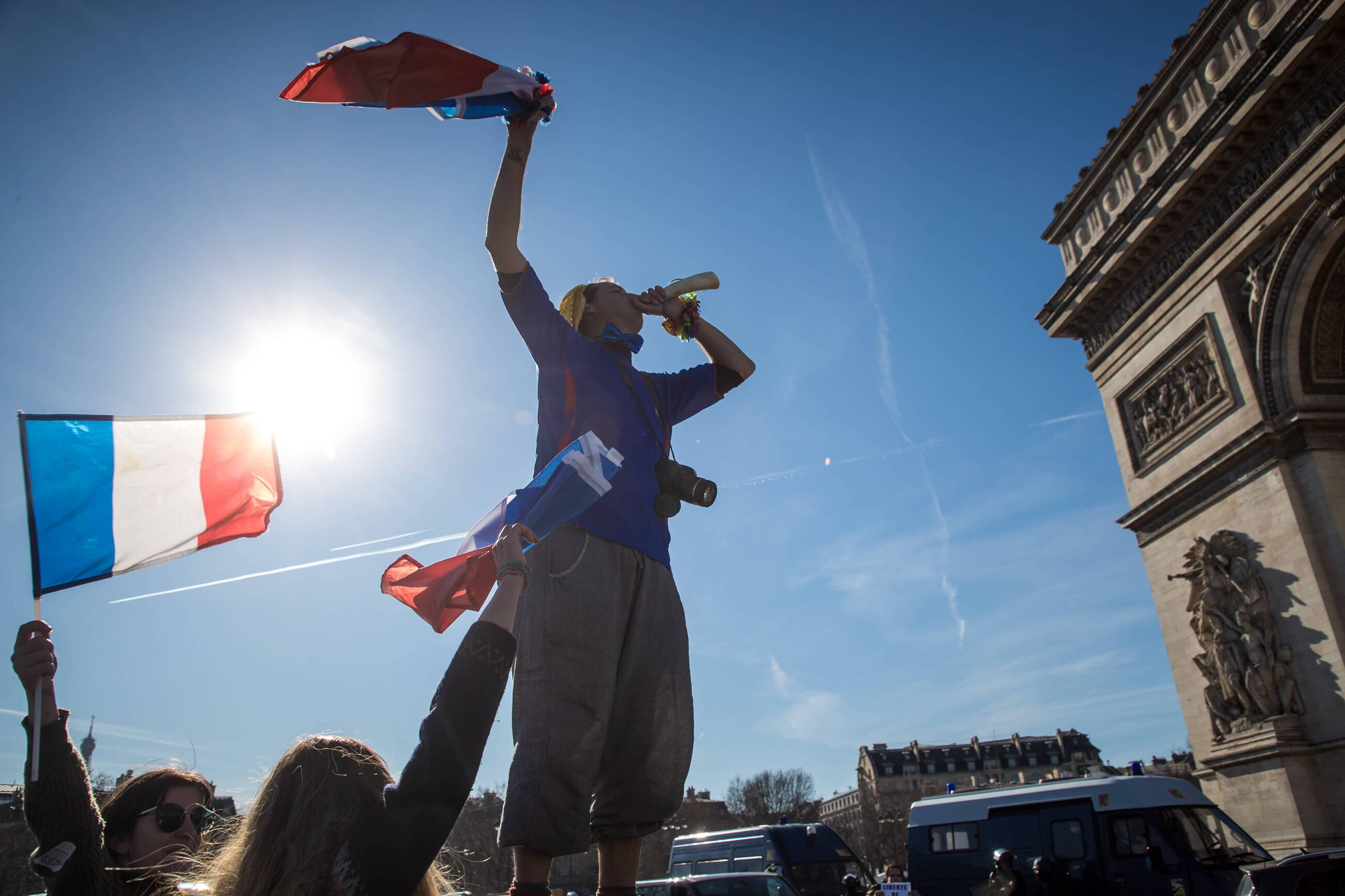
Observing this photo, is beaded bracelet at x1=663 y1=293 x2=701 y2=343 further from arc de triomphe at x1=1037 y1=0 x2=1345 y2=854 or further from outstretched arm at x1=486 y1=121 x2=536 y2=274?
arc de triomphe at x1=1037 y1=0 x2=1345 y2=854

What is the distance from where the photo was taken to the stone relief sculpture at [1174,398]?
13.9 m

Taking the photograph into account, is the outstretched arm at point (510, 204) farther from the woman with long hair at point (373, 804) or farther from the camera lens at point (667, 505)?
the woman with long hair at point (373, 804)

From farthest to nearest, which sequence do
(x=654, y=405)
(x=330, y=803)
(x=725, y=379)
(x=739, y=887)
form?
(x=739, y=887) < (x=725, y=379) < (x=654, y=405) < (x=330, y=803)

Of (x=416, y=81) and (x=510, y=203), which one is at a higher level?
(x=416, y=81)

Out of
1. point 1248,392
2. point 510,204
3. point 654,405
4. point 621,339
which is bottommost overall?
point 654,405

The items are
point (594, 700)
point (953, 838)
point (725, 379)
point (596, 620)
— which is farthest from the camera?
point (953, 838)

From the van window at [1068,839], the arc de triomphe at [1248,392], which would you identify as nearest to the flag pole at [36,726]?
the van window at [1068,839]

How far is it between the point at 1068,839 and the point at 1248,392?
26.1 ft

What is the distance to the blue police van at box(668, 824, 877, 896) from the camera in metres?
14.9

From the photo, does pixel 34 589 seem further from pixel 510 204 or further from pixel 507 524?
pixel 510 204

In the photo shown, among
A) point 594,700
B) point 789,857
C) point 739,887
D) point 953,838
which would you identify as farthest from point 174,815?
point 789,857

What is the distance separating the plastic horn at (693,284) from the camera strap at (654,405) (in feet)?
1.19

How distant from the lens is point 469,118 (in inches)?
106

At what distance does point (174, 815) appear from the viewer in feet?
7.39
